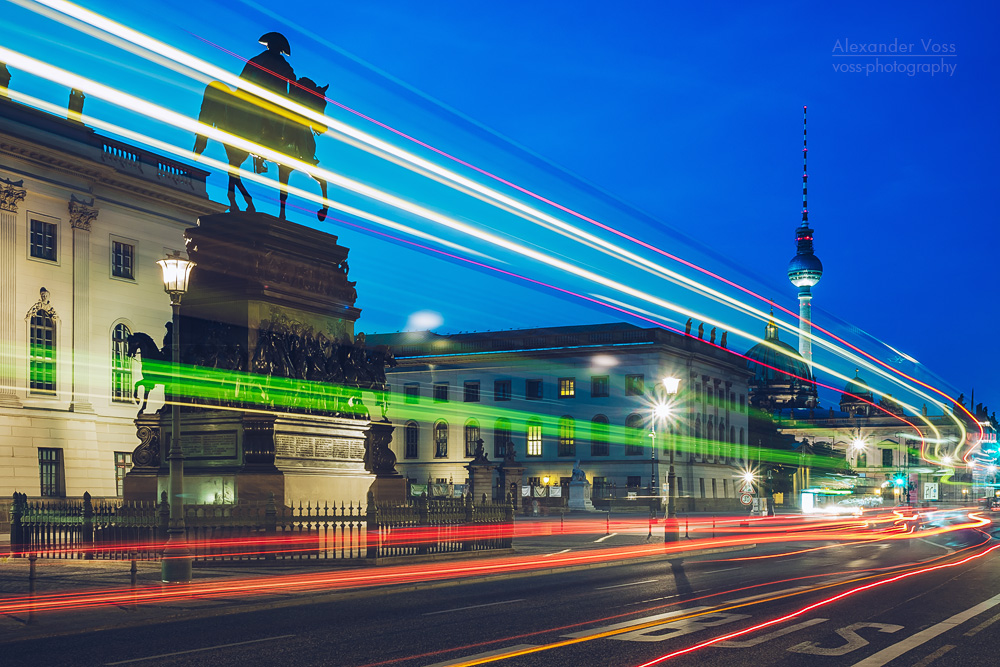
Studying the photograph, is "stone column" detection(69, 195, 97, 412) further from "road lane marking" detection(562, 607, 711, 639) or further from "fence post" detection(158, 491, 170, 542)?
"road lane marking" detection(562, 607, 711, 639)

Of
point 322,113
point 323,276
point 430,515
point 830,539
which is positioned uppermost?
point 322,113

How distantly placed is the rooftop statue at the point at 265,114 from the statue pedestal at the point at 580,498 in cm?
5329

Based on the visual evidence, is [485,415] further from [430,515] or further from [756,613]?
[756,613]

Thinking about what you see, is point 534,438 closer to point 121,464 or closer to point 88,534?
point 121,464

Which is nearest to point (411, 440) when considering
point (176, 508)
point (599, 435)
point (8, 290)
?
point (599, 435)

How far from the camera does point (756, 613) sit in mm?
15727

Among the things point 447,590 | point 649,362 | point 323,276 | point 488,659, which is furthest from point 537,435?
point 488,659

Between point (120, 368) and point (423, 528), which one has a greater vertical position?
point (120, 368)

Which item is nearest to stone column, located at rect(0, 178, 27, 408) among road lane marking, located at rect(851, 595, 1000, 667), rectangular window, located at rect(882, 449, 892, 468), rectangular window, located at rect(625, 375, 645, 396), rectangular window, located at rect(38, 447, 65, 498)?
rectangular window, located at rect(38, 447, 65, 498)

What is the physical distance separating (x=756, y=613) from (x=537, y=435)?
82686 millimetres

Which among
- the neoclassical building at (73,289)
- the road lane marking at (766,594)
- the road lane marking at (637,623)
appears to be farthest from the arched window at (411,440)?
the road lane marking at (637,623)

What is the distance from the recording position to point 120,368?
1993 inches

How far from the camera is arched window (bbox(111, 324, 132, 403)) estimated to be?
50156 mm

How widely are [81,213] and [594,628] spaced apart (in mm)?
40053
